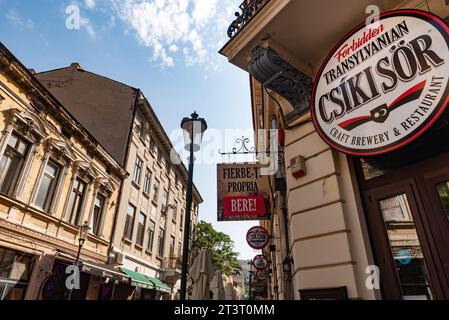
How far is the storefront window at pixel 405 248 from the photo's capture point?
296 cm

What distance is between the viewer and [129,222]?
19.4m

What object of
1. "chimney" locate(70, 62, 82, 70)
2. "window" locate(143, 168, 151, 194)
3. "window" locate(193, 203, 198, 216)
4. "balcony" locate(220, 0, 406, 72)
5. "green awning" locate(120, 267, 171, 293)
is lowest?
"green awning" locate(120, 267, 171, 293)

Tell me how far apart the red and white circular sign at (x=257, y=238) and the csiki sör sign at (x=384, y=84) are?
8.16 m

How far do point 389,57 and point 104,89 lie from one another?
2214cm

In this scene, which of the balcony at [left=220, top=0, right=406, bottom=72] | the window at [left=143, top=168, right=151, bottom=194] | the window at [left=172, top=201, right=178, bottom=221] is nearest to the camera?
the balcony at [left=220, top=0, right=406, bottom=72]

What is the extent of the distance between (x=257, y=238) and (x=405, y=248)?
331 inches

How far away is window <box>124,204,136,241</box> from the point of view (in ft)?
62.2

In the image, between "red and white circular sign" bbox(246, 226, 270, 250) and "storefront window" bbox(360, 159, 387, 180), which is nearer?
"storefront window" bbox(360, 159, 387, 180)

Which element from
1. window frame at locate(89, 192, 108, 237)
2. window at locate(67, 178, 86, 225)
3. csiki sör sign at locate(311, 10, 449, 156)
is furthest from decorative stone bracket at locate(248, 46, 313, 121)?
window frame at locate(89, 192, 108, 237)

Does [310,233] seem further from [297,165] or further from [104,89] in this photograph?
[104,89]

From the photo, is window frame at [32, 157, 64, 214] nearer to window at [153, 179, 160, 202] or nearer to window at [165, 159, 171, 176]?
window at [153, 179, 160, 202]

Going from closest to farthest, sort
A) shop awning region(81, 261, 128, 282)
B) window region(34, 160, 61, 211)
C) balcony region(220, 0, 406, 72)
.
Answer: balcony region(220, 0, 406, 72) → window region(34, 160, 61, 211) → shop awning region(81, 261, 128, 282)

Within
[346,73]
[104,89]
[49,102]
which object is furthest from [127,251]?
[346,73]

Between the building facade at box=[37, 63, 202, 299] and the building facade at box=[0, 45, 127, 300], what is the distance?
333 centimetres
